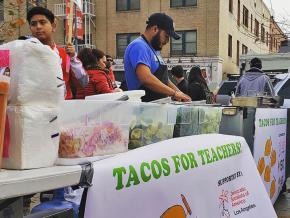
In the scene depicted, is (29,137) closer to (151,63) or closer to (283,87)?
(151,63)

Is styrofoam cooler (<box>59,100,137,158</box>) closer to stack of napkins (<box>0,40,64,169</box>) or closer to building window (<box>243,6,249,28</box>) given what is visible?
stack of napkins (<box>0,40,64,169</box>)

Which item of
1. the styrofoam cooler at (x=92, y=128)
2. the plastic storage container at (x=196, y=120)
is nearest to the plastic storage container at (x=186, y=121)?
the plastic storage container at (x=196, y=120)

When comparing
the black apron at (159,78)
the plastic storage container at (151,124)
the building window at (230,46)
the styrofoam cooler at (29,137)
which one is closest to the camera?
the styrofoam cooler at (29,137)

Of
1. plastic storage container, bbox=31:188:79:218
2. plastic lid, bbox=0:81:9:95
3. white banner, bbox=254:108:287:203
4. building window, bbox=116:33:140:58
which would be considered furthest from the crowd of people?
building window, bbox=116:33:140:58

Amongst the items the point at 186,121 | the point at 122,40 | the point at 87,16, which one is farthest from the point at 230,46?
the point at 186,121

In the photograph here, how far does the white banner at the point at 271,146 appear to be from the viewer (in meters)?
4.36

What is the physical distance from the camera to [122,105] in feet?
7.14

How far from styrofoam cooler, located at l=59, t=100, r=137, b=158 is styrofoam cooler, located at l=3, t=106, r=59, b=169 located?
0.44 feet

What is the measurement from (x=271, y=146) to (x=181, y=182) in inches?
108

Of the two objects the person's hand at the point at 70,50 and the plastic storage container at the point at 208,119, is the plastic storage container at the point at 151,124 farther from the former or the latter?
the person's hand at the point at 70,50

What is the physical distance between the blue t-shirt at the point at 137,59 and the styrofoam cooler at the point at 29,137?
2083 millimetres

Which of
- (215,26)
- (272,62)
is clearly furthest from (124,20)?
(272,62)

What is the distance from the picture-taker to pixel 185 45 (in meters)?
28.8

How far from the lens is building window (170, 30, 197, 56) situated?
2872 centimetres
